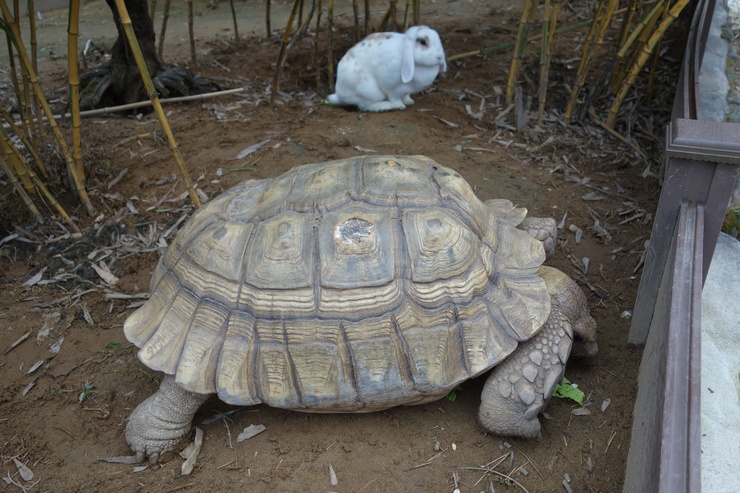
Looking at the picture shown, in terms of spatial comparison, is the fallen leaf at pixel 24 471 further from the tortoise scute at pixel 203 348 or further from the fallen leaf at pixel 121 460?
the tortoise scute at pixel 203 348

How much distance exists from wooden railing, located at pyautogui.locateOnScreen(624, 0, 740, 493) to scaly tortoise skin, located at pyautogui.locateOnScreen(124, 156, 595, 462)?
52 cm

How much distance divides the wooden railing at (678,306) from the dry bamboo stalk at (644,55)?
89.8 inches

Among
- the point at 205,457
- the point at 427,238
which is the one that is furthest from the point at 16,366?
the point at 427,238

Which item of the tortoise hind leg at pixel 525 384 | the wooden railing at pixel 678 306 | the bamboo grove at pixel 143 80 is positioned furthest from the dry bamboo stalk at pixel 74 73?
the wooden railing at pixel 678 306

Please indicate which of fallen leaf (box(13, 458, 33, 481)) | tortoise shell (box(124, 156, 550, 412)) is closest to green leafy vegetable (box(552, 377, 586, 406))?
tortoise shell (box(124, 156, 550, 412))

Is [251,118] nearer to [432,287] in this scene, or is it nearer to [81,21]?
[432,287]

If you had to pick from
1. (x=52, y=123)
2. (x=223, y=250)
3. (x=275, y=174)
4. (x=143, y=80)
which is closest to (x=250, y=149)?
(x=275, y=174)

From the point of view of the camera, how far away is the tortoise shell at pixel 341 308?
247cm

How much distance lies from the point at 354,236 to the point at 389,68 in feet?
10.1

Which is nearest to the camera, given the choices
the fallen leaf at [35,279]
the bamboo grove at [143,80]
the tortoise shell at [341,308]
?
the tortoise shell at [341,308]

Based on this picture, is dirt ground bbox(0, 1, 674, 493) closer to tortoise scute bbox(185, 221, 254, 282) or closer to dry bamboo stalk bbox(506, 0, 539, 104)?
dry bamboo stalk bbox(506, 0, 539, 104)

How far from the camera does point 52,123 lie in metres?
3.60

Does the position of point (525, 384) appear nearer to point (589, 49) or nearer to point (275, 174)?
point (275, 174)

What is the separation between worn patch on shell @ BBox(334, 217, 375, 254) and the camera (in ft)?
8.25
